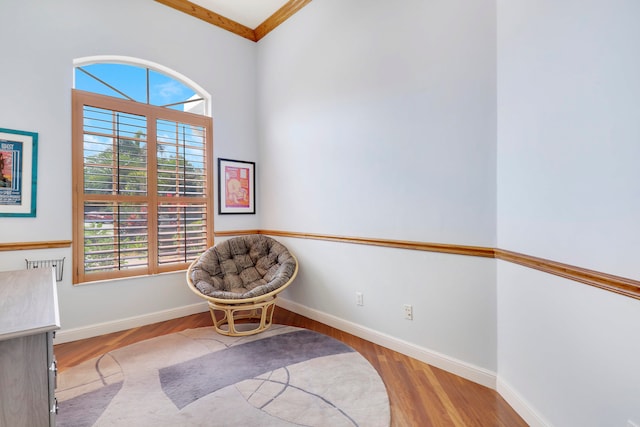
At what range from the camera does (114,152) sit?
274 cm

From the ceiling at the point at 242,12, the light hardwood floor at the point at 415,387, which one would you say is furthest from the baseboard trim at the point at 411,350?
the ceiling at the point at 242,12

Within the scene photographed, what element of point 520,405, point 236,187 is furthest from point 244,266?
point 520,405

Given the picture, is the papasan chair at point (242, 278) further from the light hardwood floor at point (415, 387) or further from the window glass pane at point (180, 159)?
the window glass pane at point (180, 159)

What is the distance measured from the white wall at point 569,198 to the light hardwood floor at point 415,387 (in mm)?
202

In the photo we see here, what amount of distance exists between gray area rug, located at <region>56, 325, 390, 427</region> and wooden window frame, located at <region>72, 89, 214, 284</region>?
76 cm

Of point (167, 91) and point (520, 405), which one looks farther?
point (167, 91)

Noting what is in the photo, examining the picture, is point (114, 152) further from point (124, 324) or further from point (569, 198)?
point (569, 198)

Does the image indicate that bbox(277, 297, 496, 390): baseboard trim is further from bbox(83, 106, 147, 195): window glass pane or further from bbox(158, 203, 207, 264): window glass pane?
bbox(83, 106, 147, 195): window glass pane

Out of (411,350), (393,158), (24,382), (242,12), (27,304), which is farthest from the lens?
(242,12)

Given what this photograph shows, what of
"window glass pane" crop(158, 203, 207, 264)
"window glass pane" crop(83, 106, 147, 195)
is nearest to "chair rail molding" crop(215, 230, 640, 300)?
"window glass pane" crop(158, 203, 207, 264)

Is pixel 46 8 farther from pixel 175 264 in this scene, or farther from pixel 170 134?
pixel 175 264

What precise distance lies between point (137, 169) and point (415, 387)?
3009 mm

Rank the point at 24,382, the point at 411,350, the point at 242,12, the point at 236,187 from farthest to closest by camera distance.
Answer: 1. the point at 236,187
2. the point at 242,12
3. the point at 411,350
4. the point at 24,382

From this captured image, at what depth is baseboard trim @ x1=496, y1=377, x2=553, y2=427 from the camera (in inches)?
57.7
